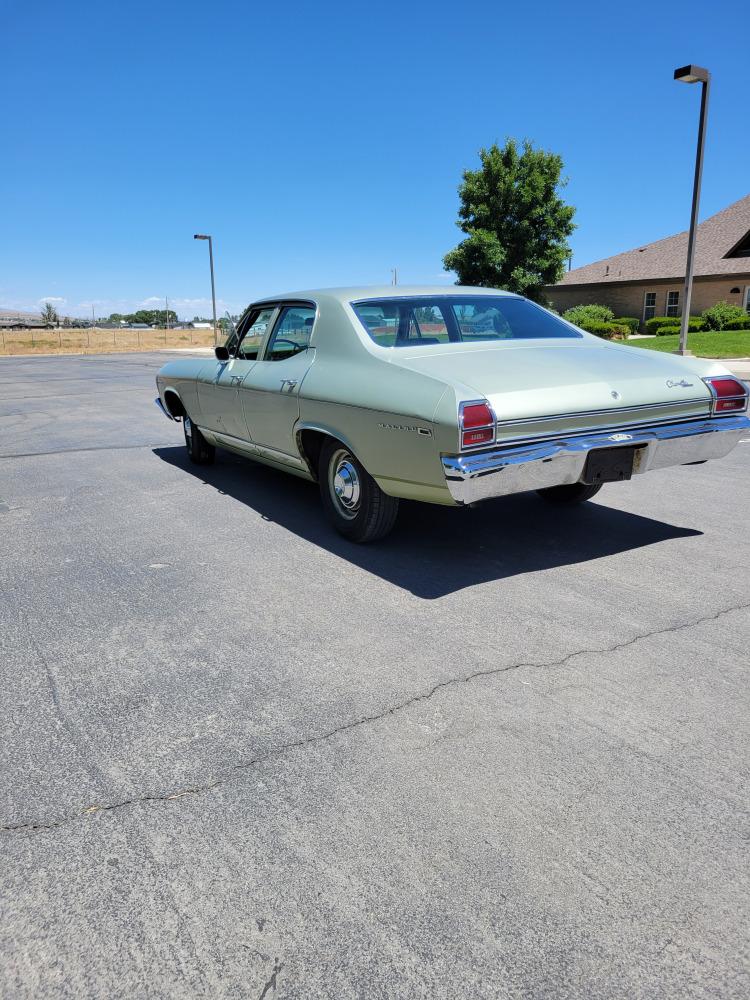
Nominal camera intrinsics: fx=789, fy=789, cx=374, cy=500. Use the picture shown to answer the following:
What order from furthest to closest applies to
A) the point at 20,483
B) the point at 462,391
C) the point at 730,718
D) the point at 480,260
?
the point at 480,260 → the point at 20,483 → the point at 462,391 → the point at 730,718

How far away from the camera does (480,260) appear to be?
33.8 m

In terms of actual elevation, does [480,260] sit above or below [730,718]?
above

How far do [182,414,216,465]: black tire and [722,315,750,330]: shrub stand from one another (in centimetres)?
2940

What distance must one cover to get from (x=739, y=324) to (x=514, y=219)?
10.3 meters

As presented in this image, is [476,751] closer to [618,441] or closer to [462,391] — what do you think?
[462,391]

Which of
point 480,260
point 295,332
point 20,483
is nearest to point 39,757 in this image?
point 295,332

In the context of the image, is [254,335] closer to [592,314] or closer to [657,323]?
[657,323]

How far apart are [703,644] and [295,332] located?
3585 mm

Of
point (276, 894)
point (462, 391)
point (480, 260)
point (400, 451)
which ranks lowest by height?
point (276, 894)

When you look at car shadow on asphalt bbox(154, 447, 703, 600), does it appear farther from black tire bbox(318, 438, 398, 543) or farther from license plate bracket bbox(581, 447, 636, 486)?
license plate bracket bbox(581, 447, 636, 486)

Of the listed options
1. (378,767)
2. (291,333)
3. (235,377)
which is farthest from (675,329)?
(378,767)

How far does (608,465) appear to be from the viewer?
439 cm

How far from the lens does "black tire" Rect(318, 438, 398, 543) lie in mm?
4812

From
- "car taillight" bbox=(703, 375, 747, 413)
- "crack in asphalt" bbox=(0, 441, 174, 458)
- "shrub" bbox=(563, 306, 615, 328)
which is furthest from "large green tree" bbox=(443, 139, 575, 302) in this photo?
"car taillight" bbox=(703, 375, 747, 413)
